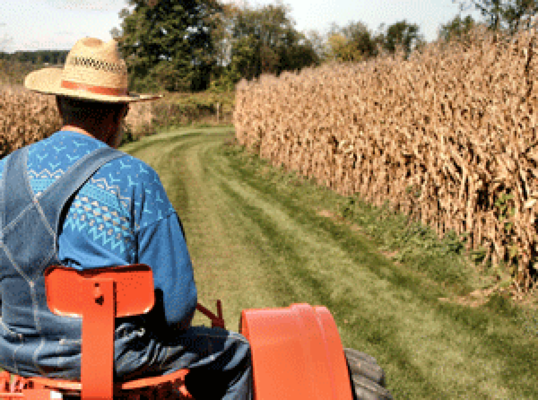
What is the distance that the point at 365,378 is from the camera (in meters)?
2.43

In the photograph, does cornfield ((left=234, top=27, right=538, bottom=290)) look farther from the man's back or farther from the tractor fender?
the man's back

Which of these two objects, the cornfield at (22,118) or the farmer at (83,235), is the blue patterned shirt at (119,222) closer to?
the farmer at (83,235)

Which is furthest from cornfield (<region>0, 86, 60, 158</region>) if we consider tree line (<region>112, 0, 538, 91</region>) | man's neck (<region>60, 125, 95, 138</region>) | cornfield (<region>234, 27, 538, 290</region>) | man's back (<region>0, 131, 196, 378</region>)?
tree line (<region>112, 0, 538, 91</region>)

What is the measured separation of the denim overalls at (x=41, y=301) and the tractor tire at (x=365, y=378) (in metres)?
0.94

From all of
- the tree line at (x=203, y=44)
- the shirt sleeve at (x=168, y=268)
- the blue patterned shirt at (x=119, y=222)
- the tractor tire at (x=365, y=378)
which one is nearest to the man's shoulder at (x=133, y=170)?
the blue patterned shirt at (x=119, y=222)

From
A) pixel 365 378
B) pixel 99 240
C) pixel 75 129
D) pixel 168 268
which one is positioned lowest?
pixel 365 378

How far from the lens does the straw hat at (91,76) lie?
6.17 ft

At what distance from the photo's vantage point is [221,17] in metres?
52.2

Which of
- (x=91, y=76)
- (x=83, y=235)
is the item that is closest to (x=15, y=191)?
(x=83, y=235)

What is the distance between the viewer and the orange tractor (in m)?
1.62

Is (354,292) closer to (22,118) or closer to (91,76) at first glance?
(91,76)

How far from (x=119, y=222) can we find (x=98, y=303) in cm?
27

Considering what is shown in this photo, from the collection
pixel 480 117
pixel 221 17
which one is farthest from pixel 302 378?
pixel 221 17

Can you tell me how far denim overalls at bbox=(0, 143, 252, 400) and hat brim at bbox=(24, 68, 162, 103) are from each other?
0.20 metres
